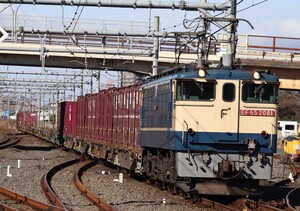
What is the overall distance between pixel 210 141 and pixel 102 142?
13.5m

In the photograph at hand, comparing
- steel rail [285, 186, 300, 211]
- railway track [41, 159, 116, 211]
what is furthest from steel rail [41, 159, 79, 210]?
steel rail [285, 186, 300, 211]

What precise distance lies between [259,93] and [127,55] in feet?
63.1

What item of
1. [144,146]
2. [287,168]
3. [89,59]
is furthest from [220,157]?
[89,59]

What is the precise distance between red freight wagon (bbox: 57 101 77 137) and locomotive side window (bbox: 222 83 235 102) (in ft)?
75.8

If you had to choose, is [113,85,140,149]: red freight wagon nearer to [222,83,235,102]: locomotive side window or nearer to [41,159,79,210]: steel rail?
[41,159,79,210]: steel rail

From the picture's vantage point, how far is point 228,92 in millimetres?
14945

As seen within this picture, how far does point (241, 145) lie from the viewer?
1470 centimetres

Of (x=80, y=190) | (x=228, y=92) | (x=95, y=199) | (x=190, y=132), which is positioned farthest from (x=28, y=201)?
(x=228, y=92)

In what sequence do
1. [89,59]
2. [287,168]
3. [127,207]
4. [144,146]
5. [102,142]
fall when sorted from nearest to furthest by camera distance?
[127,207]
[144,146]
[102,142]
[287,168]
[89,59]

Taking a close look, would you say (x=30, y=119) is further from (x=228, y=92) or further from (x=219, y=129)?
(x=219, y=129)

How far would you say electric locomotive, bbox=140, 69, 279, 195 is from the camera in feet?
47.6

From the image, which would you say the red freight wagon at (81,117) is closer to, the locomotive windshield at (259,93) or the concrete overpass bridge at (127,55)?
the concrete overpass bridge at (127,55)

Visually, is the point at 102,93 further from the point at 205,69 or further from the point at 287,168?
the point at 205,69

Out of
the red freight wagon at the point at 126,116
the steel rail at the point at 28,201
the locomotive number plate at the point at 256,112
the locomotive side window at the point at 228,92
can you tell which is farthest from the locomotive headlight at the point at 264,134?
the red freight wagon at the point at 126,116
